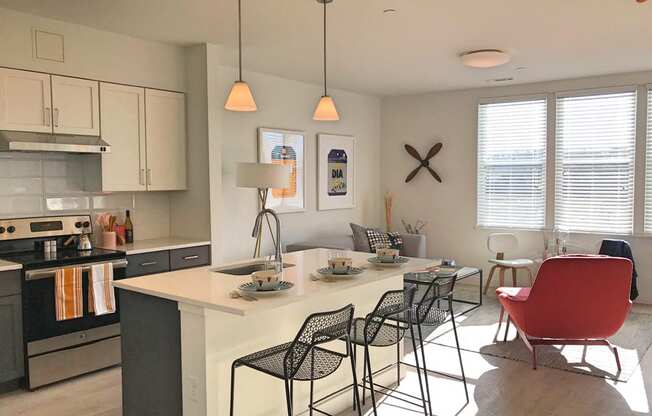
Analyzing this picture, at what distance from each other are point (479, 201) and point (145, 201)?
4.35m

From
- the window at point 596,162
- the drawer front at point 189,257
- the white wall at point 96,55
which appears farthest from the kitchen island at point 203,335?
the window at point 596,162

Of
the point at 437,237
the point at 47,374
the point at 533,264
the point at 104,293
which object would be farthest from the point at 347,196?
the point at 47,374

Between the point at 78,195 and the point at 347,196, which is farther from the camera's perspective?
the point at 347,196

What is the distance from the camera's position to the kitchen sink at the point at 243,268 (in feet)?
10.8

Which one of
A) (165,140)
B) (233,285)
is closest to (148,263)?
(165,140)

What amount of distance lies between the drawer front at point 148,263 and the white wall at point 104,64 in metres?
0.59

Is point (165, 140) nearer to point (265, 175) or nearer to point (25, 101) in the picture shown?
point (25, 101)

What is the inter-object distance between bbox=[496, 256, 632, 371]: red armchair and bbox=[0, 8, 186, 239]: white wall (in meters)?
3.28

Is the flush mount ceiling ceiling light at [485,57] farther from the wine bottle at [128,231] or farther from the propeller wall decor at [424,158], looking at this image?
the wine bottle at [128,231]

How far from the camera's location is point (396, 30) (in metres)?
4.35

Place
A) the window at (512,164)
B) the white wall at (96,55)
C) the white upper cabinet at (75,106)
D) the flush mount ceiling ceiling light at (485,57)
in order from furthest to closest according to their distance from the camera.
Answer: the window at (512,164) → the flush mount ceiling ceiling light at (485,57) → the white upper cabinet at (75,106) → the white wall at (96,55)

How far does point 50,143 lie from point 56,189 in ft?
1.90

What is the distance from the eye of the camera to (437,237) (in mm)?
7574

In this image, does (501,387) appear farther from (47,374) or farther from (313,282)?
(47,374)
